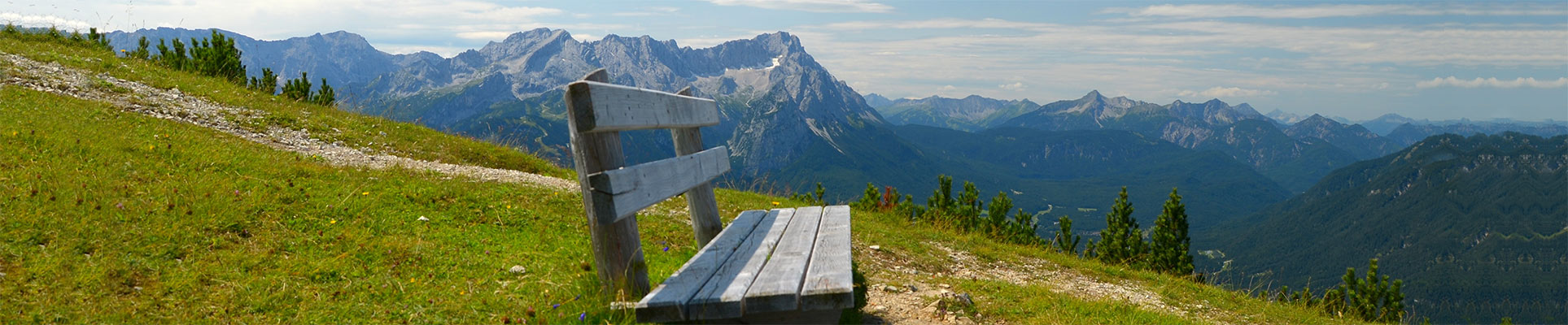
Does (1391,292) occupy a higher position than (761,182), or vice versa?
(761,182)

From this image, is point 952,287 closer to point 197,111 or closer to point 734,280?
point 734,280

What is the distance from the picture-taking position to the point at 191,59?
1892cm

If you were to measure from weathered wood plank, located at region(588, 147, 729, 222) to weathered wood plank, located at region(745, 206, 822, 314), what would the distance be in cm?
67

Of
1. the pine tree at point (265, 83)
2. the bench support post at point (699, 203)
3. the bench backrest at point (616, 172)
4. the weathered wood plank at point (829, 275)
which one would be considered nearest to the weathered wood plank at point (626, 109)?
the bench backrest at point (616, 172)

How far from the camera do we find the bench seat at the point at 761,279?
3299 millimetres

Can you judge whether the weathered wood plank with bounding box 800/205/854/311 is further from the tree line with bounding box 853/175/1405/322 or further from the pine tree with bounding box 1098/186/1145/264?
the pine tree with bounding box 1098/186/1145/264

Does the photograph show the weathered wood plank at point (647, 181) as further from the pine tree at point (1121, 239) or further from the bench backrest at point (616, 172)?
the pine tree at point (1121, 239)

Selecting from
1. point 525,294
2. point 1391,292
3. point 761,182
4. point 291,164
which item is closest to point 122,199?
point 291,164

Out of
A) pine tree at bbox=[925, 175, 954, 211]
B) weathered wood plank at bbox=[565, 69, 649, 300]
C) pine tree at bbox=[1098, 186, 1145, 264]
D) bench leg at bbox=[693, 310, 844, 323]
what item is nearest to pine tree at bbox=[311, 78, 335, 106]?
pine tree at bbox=[925, 175, 954, 211]

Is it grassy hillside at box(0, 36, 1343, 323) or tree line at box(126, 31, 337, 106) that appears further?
tree line at box(126, 31, 337, 106)

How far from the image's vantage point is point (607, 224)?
365 cm

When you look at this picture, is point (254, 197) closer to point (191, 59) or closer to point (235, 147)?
point (235, 147)

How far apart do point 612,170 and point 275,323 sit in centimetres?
269

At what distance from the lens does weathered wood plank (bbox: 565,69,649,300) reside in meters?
3.50
